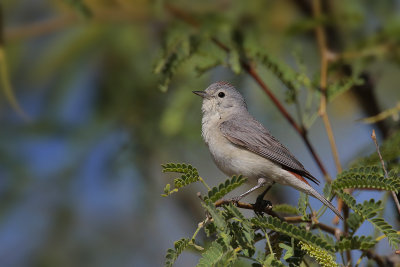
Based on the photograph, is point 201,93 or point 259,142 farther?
point 201,93

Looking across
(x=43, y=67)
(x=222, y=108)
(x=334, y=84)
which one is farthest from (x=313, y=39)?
(x=43, y=67)

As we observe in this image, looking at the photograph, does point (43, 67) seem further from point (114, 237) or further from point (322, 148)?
point (322, 148)

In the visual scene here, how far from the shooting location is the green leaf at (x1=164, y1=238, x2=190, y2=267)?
2.18 m

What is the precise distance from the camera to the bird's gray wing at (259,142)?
3.61 meters

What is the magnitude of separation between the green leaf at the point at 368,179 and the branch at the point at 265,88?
60cm

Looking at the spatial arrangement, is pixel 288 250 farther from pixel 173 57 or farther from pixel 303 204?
pixel 173 57

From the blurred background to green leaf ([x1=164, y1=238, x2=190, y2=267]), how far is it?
71.2 inches

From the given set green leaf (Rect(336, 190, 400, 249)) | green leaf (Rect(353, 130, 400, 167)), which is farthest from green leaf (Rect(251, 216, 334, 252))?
green leaf (Rect(353, 130, 400, 167))

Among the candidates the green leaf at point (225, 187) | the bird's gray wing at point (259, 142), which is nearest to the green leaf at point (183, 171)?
the green leaf at point (225, 187)

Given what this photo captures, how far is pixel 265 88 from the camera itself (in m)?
3.37

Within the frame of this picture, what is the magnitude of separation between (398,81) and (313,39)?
134cm

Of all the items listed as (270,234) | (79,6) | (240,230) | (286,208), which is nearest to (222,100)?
(79,6)

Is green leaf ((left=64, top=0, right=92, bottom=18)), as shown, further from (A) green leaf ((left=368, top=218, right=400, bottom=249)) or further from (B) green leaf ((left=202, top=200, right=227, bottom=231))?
(A) green leaf ((left=368, top=218, right=400, bottom=249))

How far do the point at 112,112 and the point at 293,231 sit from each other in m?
2.75
